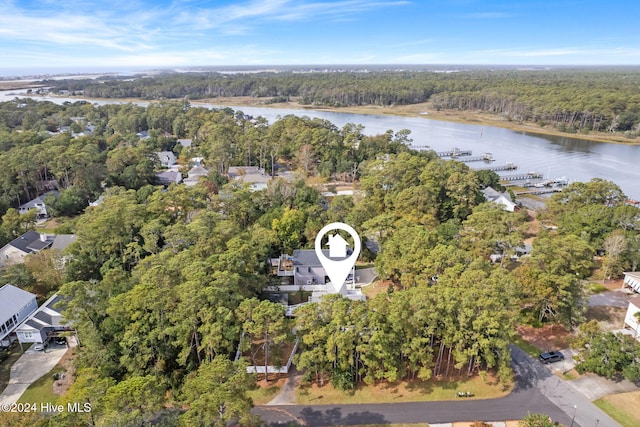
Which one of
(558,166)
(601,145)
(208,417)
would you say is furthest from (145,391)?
(601,145)

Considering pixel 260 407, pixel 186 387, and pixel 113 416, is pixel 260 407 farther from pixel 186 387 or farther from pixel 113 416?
pixel 113 416

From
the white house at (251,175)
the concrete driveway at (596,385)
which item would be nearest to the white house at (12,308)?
the white house at (251,175)

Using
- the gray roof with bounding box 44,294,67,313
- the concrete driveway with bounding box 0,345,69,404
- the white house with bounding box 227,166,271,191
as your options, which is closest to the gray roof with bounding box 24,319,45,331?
the gray roof with bounding box 44,294,67,313

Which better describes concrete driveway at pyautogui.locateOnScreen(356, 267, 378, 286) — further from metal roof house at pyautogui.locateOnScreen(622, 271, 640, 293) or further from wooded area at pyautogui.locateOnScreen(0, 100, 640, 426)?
metal roof house at pyautogui.locateOnScreen(622, 271, 640, 293)

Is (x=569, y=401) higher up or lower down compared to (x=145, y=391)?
lower down

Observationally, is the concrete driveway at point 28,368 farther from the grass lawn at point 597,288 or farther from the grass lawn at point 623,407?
the grass lawn at point 597,288

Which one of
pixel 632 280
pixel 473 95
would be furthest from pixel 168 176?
pixel 473 95

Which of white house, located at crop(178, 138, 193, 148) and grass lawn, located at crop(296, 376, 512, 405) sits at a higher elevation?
white house, located at crop(178, 138, 193, 148)
